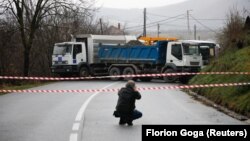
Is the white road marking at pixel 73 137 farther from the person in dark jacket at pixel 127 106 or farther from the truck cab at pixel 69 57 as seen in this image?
the truck cab at pixel 69 57

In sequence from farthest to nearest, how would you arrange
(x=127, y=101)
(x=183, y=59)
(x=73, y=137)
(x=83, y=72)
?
(x=83, y=72)
(x=183, y=59)
(x=127, y=101)
(x=73, y=137)

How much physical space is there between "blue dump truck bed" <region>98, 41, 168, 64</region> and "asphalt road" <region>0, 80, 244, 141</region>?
14269mm

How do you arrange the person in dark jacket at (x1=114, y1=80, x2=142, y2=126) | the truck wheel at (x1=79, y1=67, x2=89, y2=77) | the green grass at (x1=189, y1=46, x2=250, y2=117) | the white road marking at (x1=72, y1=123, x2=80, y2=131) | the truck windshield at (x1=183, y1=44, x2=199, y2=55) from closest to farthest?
the white road marking at (x1=72, y1=123, x2=80, y2=131) < the person in dark jacket at (x1=114, y1=80, x2=142, y2=126) < the green grass at (x1=189, y1=46, x2=250, y2=117) < the truck windshield at (x1=183, y1=44, x2=199, y2=55) < the truck wheel at (x1=79, y1=67, x2=89, y2=77)

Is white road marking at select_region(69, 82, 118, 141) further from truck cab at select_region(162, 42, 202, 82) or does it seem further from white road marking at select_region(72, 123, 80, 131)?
truck cab at select_region(162, 42, 202, 82)

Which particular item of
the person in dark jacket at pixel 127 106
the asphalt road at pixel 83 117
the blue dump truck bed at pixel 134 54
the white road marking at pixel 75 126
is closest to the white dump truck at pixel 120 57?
the blue dump truck bed at pixel 134 54

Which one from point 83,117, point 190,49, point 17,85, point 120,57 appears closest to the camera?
point 83,117

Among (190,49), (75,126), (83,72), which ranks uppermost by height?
(190,49)

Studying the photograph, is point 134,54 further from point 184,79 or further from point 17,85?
point 17,85

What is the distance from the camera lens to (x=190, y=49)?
109 ft

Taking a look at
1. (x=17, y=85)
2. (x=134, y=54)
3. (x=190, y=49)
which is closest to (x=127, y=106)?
(x=190, y=49)

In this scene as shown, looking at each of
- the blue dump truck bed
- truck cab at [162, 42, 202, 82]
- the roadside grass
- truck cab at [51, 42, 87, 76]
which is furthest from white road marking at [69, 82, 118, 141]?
truck cab at [51, 42, 87, 76]

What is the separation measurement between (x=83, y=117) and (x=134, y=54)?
2183 cm

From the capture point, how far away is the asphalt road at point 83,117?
10.9 m

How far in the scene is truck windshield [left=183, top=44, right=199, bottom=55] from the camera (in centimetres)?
3301
